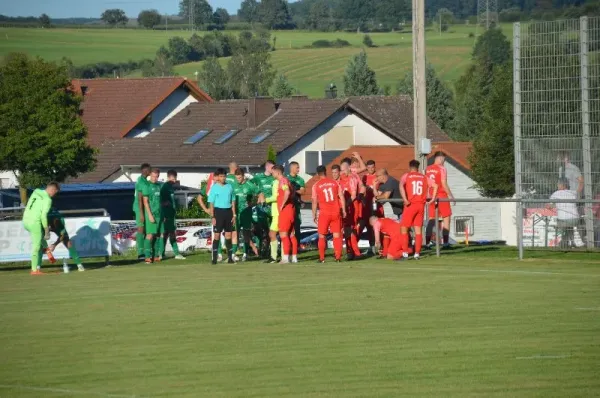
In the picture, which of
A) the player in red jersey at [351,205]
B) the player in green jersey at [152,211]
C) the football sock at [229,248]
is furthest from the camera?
the player in green jersey at [152,211]

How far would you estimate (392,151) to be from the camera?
6378cm

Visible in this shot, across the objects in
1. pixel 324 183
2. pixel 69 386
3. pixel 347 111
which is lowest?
pixel 69 386

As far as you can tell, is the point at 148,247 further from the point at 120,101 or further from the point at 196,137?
the point at 120,101

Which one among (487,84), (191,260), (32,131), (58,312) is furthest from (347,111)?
(58,312)

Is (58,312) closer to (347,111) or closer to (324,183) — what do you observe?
(324,183)

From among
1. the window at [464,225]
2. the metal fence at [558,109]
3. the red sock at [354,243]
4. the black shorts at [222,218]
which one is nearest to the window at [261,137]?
the window at [464,225]

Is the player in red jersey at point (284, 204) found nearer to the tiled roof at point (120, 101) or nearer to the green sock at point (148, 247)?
the green sock at point (148, 247)

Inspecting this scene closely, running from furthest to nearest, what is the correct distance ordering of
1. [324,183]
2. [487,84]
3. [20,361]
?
[487,84], [324,183], [20,361]

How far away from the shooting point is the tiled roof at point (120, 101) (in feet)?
286

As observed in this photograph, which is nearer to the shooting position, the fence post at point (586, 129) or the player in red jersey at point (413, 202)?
the player in red jersey at point (413, 202)

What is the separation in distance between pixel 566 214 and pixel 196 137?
188 ft

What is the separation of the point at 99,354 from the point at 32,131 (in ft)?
178

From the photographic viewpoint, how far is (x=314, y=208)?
23.8 m

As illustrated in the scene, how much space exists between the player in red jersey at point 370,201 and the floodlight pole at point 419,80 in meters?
2.22
